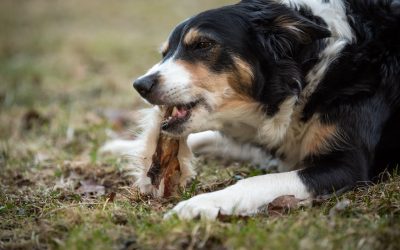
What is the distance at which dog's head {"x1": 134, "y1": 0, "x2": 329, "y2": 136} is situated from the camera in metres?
4.01

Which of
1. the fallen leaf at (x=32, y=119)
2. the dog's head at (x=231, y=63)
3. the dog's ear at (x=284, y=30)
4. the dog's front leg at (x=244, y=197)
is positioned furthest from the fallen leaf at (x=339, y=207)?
the fallen leaf at (x=32, y=119)

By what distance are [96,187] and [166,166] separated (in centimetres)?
81

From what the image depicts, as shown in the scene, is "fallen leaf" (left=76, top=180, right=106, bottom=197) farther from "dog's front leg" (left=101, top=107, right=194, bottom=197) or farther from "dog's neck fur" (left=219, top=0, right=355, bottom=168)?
"dog's neck fur" (left=219, top=0, right=355, bottom=168)

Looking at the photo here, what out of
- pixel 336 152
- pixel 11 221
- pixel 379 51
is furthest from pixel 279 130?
pixel 11 221

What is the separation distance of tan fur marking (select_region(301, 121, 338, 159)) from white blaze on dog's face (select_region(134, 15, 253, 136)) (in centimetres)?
52

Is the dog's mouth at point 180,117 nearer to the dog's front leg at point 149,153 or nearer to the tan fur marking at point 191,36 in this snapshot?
the dog's front leg at point 149,153

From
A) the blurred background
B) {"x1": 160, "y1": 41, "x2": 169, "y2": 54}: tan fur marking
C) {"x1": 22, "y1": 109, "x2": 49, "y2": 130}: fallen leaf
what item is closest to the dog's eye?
{"x1": 160, "y1": 41, "x2": 169, "y2": 54}: tan fur marking

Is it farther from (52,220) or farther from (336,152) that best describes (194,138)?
(52,220)

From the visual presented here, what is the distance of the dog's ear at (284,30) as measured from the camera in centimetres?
412

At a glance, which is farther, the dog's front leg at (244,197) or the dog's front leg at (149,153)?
the dog's front leg at (149,153)

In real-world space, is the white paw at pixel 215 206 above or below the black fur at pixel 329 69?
below

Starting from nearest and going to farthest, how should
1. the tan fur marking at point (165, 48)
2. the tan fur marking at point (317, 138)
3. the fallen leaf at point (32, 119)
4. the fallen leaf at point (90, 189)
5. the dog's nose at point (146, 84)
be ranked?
the dog's nose at point (146, 84)
the tan fur marking at point (317, 138)
the tan fur marking at point (165, 48)
the fallen leaf at point (90, 189)
the fallen leaf at point (32, 119)

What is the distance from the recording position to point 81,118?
729cm

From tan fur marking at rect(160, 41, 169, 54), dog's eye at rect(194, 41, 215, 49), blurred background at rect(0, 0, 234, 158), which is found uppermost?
dog's eye at rect(194, 41, 215, 49)
